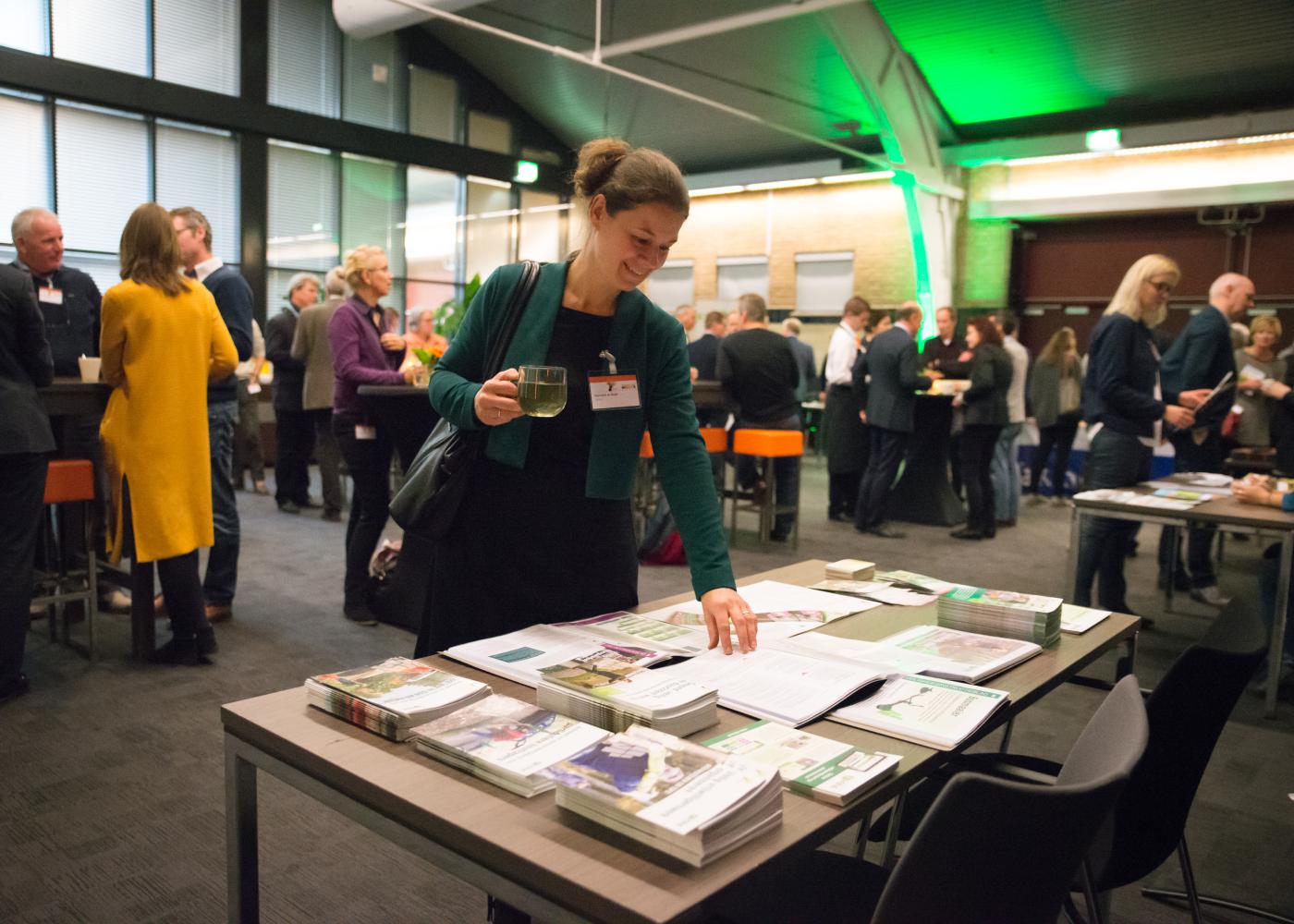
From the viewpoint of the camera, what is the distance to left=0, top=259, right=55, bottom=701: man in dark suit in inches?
115

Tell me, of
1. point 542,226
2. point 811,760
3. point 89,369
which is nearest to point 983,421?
point 89,369

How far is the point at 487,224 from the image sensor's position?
13125 mm

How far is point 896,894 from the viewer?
93 cm

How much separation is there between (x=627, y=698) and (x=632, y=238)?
756 mm

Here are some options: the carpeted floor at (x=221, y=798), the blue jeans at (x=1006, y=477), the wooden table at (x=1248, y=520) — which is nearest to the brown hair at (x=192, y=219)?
the carpeted floor at (x=221, y=798)

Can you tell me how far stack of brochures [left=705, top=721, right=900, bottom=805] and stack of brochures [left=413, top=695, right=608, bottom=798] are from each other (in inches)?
6.6

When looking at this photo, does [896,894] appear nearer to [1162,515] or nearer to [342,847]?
[342,847]

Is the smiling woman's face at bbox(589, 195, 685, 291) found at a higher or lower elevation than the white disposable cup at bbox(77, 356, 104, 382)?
higher

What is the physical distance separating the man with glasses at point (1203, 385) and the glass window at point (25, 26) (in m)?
9.22

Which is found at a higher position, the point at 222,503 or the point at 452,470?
the point at 452,470

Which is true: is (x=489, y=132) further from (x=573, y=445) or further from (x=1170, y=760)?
(x=1170, y=760)

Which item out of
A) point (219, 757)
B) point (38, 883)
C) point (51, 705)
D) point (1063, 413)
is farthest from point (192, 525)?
point (1063, 413)

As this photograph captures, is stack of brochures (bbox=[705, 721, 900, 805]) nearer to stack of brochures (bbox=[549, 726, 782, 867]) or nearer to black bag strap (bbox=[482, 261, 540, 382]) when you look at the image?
stack of brochures (bbox=[549, 726, 782, 867])

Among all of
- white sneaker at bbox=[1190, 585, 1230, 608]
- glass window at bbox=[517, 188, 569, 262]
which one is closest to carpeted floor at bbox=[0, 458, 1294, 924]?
white sneaker at bbox=[1190, 585, 1230, 608]
